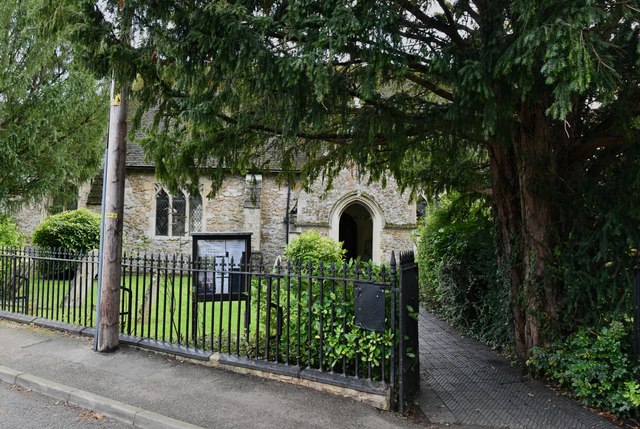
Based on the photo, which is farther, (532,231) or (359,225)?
(359,225)

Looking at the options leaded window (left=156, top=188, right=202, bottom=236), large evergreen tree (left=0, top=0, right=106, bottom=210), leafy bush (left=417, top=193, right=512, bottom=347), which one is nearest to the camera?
leafy bush (left=417, top=193, right=512, bottom=347)

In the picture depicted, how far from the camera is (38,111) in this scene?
10.1 metres

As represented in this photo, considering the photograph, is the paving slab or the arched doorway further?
the arched doorway

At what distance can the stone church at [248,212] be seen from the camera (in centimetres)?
1808

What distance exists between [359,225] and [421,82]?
1856cm

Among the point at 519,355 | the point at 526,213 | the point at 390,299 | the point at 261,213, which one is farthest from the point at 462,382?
the point at 261,213

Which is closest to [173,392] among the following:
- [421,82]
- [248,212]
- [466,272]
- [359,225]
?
[421,82]

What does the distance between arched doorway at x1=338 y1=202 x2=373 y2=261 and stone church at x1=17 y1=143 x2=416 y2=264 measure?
3.51 m

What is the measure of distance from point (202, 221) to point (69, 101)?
8.71m

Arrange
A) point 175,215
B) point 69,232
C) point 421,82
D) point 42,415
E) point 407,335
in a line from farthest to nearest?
point 175,215
point 69,232
point 421,82
point 407,335
point 42,415

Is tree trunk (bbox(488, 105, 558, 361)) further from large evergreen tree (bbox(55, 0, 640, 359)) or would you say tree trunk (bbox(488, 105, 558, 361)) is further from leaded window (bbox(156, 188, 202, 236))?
leaded window (bbox(156, 188, 202, 236))

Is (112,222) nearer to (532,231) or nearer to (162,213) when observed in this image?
(532,231)

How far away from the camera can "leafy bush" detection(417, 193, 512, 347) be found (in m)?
7.45

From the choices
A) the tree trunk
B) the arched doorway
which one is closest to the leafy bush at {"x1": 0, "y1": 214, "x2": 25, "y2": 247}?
the tree trunk
